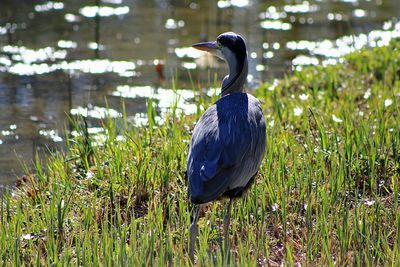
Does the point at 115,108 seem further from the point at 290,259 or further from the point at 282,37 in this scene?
the point at 290,259

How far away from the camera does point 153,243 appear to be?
4602 millimetres

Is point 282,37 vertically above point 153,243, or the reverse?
point 282,37

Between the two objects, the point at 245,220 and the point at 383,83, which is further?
the point at 383,83

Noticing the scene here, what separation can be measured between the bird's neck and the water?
80.0 inches

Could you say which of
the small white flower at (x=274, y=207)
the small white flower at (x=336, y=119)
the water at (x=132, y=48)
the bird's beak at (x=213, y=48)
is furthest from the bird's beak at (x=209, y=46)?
the water at (x=132, y=48)

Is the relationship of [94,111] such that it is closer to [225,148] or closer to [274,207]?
[274,207]

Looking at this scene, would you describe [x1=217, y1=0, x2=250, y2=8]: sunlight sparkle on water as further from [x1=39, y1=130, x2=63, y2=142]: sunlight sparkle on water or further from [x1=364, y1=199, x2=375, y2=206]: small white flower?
[x1=364, y1=199, x2=375, y2=206]: small white flower

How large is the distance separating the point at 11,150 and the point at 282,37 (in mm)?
5016

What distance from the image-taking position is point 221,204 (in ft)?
18.6

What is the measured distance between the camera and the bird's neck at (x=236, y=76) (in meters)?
5.56

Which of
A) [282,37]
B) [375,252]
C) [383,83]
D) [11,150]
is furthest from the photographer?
[282,37]

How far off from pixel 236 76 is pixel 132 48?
5.40 m

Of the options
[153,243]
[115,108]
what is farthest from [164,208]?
[115,108]

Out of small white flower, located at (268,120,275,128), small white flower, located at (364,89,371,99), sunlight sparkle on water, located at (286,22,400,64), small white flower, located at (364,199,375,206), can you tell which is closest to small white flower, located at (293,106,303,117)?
small white flower, located at (268,120,275,128)
